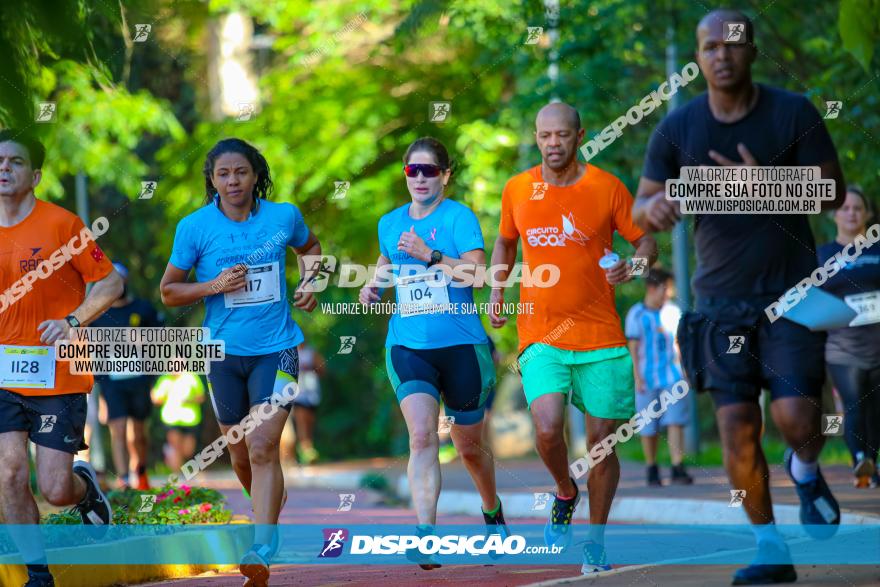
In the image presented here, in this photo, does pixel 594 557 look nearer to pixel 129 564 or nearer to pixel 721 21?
pixel 721 21

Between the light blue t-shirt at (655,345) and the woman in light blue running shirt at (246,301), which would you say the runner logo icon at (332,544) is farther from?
the light blue t-shirt at (655,345)

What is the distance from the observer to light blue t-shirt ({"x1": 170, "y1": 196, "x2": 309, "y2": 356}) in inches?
311

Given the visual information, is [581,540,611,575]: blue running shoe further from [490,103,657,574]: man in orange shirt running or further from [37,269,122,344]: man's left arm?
[37,269,122,344]: man's left arm

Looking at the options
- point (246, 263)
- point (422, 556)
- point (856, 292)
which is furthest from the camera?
point (856, 292)

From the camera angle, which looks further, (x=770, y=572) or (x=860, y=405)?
(x=860, y=405)

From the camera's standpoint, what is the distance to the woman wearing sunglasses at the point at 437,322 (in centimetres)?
825

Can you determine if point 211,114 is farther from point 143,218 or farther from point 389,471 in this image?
point 389,471

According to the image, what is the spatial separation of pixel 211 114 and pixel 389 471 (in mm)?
7012

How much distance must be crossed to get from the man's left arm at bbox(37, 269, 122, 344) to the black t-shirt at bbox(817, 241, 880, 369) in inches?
235

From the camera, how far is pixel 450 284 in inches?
326

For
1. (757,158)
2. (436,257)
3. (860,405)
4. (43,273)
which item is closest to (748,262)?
(757,158)

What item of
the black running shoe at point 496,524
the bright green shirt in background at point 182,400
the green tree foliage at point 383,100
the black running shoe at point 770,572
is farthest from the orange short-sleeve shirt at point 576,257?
the bright green shirt in background at point 182,400

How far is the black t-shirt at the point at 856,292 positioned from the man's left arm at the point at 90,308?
19.6 feet

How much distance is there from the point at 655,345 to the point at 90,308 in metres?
7.55
